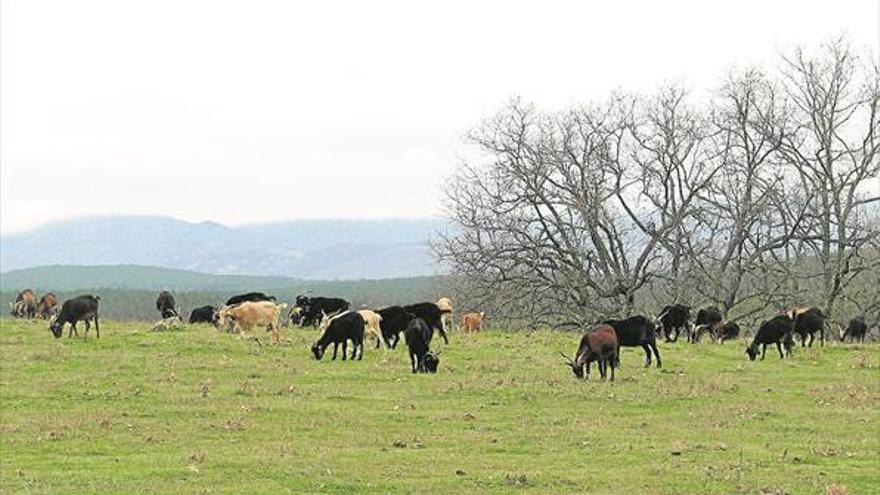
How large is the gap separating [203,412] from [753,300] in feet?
129

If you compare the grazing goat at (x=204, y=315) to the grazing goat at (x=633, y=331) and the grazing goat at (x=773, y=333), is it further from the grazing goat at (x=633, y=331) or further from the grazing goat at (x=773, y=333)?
the grazing goat at (x=773, y=333)

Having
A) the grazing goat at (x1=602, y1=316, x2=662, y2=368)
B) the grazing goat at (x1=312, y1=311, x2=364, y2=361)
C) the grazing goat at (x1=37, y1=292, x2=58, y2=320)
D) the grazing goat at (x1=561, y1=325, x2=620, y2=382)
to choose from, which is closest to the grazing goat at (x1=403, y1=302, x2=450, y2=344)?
the grazing goat at (x1=312, y1=311, x2=364, y2=361)

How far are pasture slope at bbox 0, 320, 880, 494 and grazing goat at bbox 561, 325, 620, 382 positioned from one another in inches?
24.0

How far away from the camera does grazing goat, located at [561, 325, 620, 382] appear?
85.6 ft

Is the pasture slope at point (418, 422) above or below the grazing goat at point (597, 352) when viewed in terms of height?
below

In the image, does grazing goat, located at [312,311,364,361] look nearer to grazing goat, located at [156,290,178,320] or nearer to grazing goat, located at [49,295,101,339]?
grazing goat, located at [49,295,101,339]

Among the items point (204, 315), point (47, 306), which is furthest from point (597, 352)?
point (47, 306)

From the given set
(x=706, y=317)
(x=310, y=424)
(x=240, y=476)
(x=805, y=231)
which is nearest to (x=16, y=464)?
(x=240, y=476)

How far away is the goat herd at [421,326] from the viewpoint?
88.5 ft

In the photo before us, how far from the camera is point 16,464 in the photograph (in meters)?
16.6

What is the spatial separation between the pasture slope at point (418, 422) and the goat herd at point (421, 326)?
26.2 inches

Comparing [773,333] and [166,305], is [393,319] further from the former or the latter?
[166,305]

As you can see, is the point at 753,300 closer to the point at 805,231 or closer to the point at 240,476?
the point at 805,231

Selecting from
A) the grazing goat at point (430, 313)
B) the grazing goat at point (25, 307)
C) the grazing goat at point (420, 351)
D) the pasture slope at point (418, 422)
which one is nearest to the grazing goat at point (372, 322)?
the pasture slope at point (418, 422)
